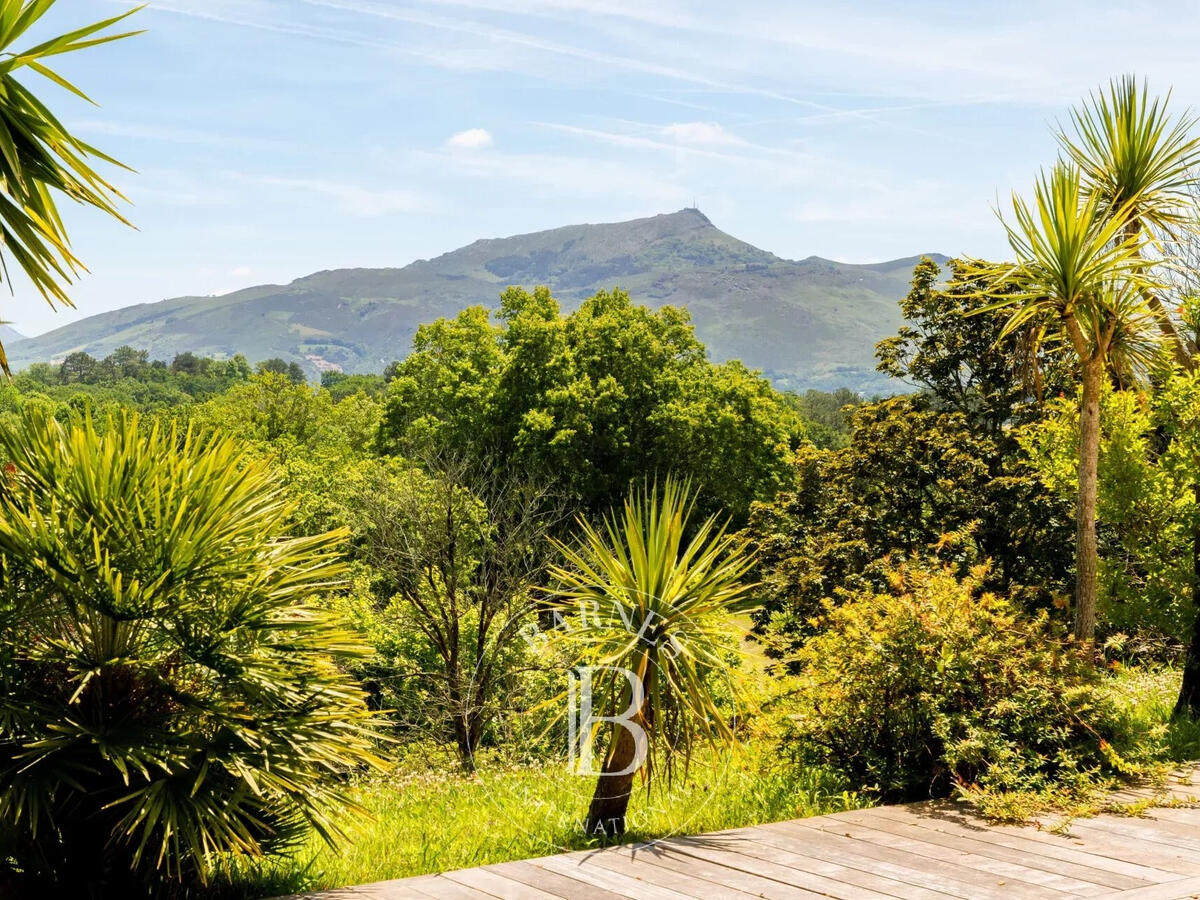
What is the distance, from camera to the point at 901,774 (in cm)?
654

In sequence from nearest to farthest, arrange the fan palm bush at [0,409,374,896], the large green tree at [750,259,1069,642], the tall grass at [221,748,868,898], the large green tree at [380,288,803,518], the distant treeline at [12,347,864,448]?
the fan palm bush at [0,409,374,896] → the tall grass at [221,748,868,898] → the large green tree at [750,259,1069,642] → the large green tree at [380,288,803,518] → the distant treeline at [12,347,864,448]

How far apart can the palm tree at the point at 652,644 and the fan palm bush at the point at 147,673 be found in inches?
55.3

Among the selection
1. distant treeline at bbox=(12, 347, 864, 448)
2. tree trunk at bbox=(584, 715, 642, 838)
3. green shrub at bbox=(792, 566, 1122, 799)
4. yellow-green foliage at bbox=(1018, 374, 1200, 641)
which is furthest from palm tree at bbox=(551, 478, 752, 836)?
distant treeline at bbox=(12, 347, 864, 448)

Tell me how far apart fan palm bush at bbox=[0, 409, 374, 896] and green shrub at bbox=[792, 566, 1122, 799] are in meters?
3.61

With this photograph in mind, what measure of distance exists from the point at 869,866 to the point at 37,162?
4873 millimetres

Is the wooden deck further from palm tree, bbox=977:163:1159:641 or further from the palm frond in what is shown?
palm tree, bbox=977:163:1159:641

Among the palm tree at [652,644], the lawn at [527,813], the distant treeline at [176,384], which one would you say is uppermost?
the distant treeline at [176,384]

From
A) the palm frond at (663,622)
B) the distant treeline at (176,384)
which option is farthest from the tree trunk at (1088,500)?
the distant treeline at (176,384)

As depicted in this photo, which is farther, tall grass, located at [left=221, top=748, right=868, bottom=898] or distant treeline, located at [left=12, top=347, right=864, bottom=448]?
distant treeline, located at [left=12, top=347, right=864, bottom=448]

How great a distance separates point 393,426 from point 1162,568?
3022 centimetres

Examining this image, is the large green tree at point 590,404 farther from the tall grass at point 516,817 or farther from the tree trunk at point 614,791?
the tree trunk at point 614,791

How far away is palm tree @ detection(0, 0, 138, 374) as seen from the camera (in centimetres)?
439

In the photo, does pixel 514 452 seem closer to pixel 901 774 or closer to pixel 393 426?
pixel 393 426

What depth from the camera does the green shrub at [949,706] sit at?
647 cm
